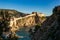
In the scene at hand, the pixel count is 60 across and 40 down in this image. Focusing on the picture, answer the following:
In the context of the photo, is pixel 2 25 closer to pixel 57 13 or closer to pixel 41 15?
pixel 57 13

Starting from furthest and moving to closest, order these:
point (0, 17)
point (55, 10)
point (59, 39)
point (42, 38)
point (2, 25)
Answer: point (0, 17) < point (2, 25) < point (55, 10) < point (42, 38) < point (59, 39)

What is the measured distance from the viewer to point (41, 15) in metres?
192

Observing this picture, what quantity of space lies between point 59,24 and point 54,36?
3194 millimetres

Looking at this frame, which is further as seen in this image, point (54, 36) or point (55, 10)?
point (55, 10)

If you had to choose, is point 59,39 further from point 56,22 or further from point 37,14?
point 37,14

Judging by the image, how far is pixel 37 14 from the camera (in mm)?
194125

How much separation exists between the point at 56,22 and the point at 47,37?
11.7 ft

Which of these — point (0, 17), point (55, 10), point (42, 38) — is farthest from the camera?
point (0, 17)

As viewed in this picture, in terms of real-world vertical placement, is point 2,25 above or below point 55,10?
below

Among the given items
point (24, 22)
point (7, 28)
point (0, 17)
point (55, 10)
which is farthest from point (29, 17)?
point (55, 10)

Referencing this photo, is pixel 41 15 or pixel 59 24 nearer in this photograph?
pixel 59 24

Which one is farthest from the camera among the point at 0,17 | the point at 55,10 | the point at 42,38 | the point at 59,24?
the point at 0,17

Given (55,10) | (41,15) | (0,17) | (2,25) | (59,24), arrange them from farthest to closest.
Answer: (41,15) → (0,17) → (2,25) → (55,10) → (59,24)

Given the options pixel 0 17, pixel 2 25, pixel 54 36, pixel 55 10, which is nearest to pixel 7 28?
pixel 2 25
